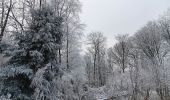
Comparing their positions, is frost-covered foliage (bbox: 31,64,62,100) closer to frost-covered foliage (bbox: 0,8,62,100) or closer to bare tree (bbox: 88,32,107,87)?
frost-covered foliage (bbox: 0,8,62,100)

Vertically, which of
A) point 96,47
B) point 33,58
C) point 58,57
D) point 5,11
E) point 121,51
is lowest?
point 33,58

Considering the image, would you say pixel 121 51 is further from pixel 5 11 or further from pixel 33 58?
pixel 33 58

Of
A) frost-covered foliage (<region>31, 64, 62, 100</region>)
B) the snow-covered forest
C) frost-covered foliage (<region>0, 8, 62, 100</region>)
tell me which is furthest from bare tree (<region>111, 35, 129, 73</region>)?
frost-covered foliage (<region>0, 8, 62, 100</region>)

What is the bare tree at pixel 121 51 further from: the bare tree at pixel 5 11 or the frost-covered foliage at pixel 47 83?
the frost-covered foliage at pixel 47 83

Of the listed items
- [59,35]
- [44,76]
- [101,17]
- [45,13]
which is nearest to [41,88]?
[44,76]

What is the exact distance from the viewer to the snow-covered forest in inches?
345

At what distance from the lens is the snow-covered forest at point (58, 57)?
28.8 ft

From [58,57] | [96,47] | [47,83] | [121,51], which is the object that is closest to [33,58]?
[47,83]

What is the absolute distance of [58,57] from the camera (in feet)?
45.6

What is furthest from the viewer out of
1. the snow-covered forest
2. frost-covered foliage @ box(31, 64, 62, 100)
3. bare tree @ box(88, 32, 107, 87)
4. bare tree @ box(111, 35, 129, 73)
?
bare tree @ box(88, 32, 107, 87)

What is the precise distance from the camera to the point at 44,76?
30.0ft

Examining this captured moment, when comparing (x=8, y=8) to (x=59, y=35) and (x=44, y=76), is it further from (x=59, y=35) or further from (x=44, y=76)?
(x=44, y=76)

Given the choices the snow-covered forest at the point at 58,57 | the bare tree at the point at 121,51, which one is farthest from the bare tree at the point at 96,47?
the snow-covered forest at the point at 58,57

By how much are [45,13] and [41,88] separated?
13.1 ft
